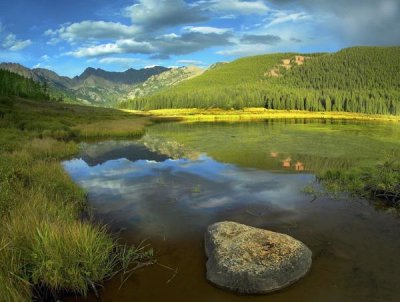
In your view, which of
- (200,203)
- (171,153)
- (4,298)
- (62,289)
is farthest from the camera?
(171,153)

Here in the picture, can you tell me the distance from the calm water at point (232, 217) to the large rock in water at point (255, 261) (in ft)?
0.98

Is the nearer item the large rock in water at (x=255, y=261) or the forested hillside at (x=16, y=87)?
the large rock in water at (x=255, y=261)

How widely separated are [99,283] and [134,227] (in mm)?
5072

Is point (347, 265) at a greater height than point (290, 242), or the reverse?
point (290, 242)

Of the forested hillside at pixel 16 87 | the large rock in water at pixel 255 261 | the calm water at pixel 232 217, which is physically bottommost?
the calm water at pixel 232 217

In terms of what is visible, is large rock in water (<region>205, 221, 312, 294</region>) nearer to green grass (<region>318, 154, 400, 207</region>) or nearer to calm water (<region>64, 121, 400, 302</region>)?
calm water (<region>64, 121, 400, 302</region>)

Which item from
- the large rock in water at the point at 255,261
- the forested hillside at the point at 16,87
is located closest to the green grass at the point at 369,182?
the large rock in water at the point at 255,261

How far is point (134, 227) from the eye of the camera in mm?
15664

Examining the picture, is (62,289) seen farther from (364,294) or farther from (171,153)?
(171,153)

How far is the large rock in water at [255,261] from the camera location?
416 inches

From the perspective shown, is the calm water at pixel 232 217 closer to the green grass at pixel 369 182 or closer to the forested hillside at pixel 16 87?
the green grass at pixel 369 182

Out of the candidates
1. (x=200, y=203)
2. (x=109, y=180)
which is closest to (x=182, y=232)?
(x=200, y=203)

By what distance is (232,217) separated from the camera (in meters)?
16.8

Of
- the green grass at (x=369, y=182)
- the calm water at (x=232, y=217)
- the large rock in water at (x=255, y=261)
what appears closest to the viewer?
the large rock in water at (x=255, y=261)
